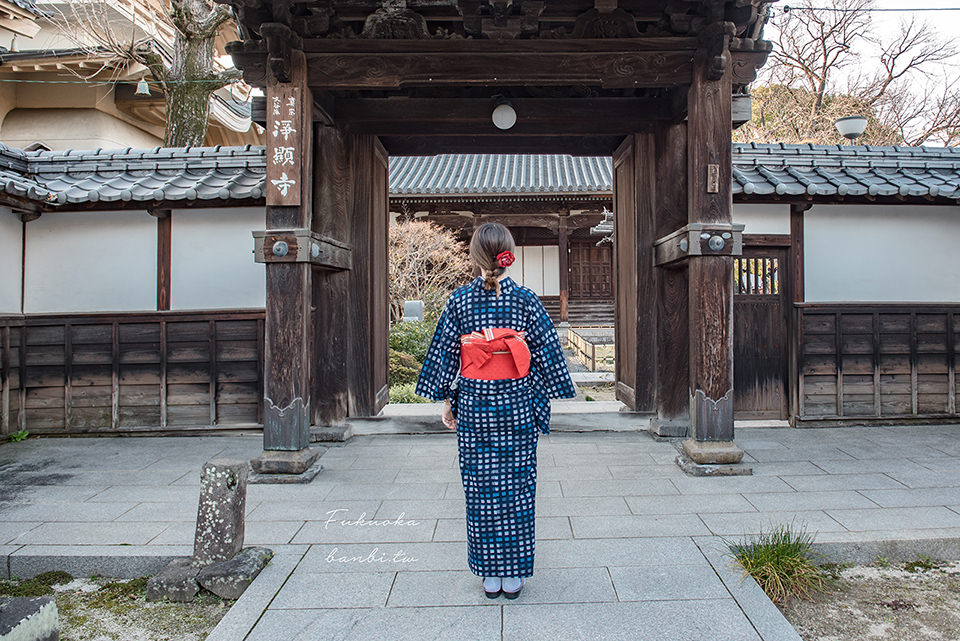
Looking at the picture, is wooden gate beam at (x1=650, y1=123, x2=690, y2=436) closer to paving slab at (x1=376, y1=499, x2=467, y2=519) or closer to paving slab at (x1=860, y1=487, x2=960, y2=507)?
paving slab at (x1=860, y1=487, x2=960, y2=507)

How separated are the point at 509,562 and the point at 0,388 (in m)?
6.58

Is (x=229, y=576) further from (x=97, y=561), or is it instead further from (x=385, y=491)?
(x=385, y=491)

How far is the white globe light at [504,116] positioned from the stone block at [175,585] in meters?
4.81

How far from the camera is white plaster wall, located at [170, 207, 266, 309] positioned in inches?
268

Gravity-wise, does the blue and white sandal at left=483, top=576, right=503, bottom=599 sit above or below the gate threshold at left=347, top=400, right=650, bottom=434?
below

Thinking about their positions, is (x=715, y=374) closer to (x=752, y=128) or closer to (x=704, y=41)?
(x=704, y=41)

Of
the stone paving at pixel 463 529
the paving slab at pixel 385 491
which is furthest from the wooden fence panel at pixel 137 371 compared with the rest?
the paving slab at pixel 385 491

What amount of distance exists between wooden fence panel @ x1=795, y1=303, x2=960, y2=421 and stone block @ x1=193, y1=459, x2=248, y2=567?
20.8 ft

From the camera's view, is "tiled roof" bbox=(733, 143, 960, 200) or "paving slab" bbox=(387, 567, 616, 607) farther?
"tiled roof" bbox=(733, 143, 960, 200)

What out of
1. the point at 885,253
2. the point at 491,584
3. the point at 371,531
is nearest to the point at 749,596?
the point at 491,584

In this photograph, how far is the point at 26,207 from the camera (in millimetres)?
6609

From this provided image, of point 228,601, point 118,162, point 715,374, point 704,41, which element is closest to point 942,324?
point 715,374

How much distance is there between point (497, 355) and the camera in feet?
9.86

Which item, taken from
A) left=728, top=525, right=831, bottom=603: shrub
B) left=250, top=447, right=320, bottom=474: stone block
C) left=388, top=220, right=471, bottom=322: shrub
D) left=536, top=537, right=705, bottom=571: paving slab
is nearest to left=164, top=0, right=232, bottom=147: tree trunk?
left=388, top=220, right=471, bottom=322: shrub
